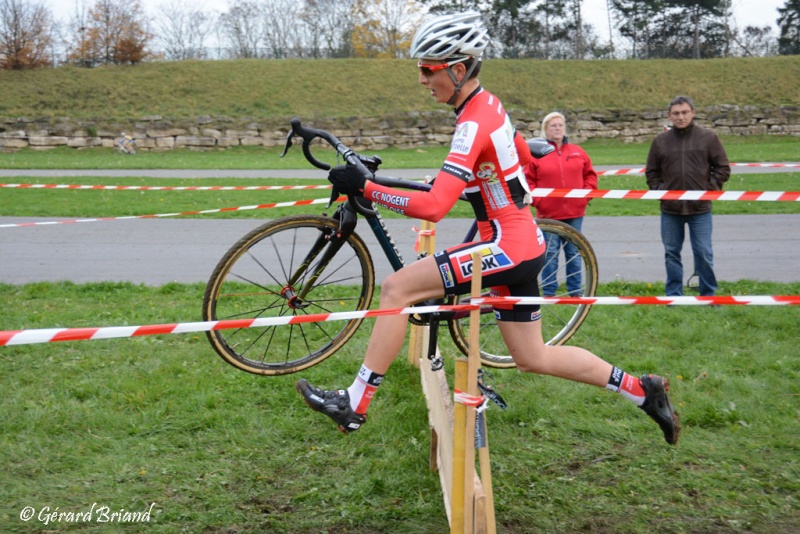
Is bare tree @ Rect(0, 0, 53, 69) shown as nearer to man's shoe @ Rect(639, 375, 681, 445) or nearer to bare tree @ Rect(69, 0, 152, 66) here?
bare tree @ Rect(69, 0, 152, 66)

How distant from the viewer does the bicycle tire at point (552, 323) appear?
5438mm

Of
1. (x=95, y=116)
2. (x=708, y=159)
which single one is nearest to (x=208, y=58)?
(x=95, y=116)

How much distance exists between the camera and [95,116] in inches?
1490

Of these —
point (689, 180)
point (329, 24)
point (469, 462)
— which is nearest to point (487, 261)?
point (469, 462)

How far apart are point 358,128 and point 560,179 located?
30.8m

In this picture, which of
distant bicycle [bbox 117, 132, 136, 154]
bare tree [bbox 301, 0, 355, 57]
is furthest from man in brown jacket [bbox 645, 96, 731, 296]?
bare tree [bbox 301, 0, 355, 57]

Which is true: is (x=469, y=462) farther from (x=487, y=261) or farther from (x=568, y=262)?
(x=568, y=262)

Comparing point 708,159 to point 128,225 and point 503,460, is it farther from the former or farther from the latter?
point 128,225

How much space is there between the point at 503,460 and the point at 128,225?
1003 centimetres

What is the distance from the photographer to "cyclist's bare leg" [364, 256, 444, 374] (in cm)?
391

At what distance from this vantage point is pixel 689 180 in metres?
7.79

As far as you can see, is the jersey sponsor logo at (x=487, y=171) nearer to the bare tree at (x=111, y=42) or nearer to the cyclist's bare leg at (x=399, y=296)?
the cyclist's bare leg at (x=399, y=296)

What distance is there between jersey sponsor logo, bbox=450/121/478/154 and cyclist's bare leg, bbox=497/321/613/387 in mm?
954

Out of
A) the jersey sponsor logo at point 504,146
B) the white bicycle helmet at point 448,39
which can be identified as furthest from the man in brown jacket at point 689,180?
the white bicycle helmet at point 448,39
